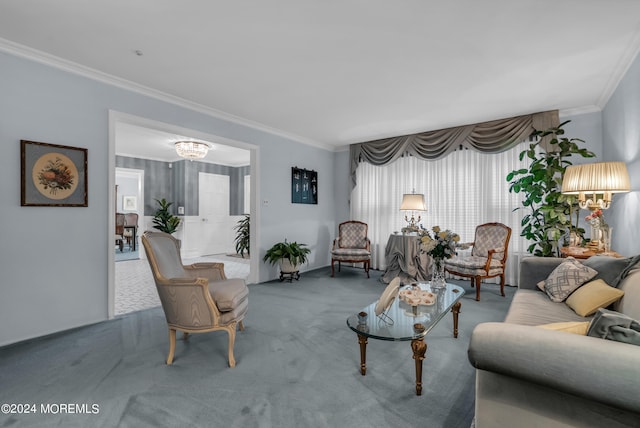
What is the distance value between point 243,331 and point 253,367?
0.71 metres

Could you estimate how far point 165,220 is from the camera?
292 inches

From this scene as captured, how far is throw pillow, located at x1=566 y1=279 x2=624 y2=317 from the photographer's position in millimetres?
2066

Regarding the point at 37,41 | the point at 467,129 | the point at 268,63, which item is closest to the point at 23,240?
the point at 37,41

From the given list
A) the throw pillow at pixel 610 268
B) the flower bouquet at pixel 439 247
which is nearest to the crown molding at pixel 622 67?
the throw pillow at pixel 610 268

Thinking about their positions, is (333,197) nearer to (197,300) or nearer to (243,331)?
(243,331)

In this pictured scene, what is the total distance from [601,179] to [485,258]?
196cm

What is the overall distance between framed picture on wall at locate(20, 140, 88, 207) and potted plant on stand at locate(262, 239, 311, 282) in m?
2.58

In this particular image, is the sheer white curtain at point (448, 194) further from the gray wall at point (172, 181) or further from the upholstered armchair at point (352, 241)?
the gray wall at point (172, 181)

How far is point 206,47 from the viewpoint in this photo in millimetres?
2660

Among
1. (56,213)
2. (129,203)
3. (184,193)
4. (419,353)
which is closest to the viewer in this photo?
(419,353)

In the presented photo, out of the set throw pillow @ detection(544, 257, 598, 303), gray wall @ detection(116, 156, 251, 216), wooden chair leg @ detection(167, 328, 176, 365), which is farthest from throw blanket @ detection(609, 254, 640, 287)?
gray wall @ detection(116, 156, 251, 216)

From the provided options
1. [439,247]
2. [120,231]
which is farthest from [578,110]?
[120,231]

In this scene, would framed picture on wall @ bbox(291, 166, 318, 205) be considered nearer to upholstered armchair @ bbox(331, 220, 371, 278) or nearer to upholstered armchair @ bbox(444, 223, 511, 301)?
upholstered armchair @ bbox(331, 220, 371, 278)

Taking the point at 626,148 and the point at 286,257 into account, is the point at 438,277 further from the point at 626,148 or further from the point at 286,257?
the point at 286,257
